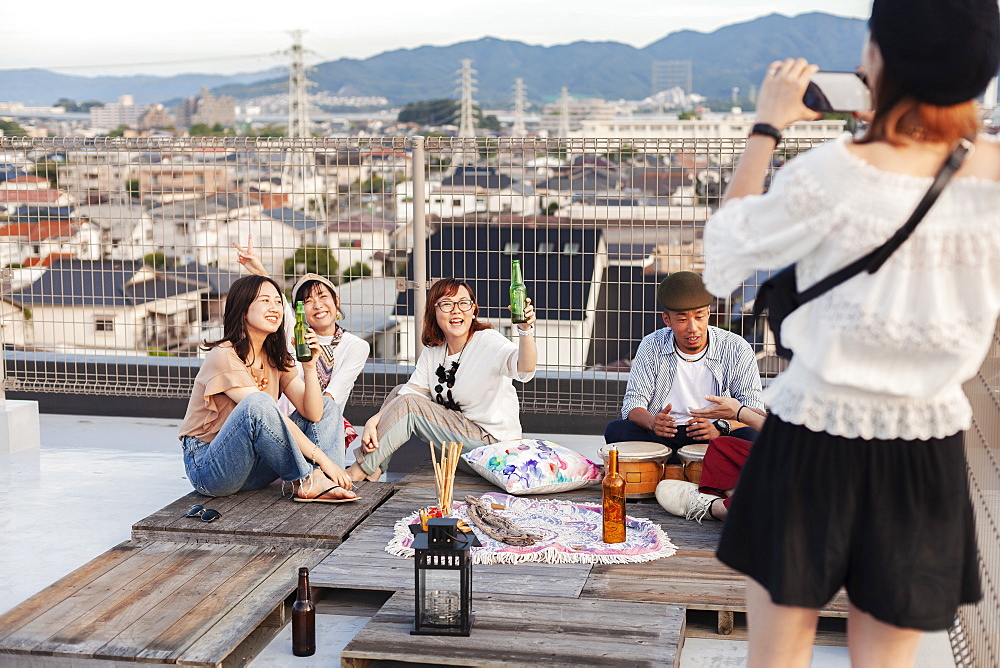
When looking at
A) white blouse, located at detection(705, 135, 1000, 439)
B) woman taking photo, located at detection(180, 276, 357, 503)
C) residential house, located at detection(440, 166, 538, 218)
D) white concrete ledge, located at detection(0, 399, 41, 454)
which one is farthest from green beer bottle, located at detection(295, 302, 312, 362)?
white blouse, located at detection(705, 135, 1000, 439)

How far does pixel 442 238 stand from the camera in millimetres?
5910

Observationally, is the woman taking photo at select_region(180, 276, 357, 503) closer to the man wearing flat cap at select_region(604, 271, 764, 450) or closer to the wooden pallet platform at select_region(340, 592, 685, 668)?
the wooden pallet platform at select_region(340, 592, 685, 668)

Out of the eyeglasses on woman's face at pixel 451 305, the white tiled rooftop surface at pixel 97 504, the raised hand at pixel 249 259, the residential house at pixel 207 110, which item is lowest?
the white tiled rooftop surface at pixel 97 504

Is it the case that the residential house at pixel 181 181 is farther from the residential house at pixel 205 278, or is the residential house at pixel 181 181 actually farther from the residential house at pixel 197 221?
the residential house at pixel 205 278

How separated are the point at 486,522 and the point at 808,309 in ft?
8.27

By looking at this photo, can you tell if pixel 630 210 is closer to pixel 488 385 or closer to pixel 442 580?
pixel 488 385

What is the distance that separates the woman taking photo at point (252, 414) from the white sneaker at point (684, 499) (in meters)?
1.32

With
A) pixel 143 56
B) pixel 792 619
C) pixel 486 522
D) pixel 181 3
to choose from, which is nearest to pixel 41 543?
pixel 486 522

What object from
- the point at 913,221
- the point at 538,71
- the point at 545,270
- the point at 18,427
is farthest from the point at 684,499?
the point at 538,71

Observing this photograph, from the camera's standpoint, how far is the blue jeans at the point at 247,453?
13.8 ft

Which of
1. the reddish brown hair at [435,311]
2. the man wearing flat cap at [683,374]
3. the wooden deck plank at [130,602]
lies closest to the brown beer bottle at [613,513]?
the man wearing flat cap at [683,374]

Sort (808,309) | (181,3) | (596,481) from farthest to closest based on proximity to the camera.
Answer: (181,3) < (596,481) < (808,309)

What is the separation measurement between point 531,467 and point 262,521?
1154mm

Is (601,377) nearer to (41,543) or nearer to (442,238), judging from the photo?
(442,238)
